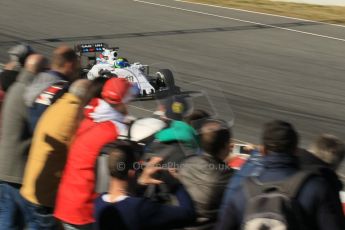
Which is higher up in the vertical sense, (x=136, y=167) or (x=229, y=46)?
(x=136, y=167)

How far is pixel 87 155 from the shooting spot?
14.2ft

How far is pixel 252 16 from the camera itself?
22.0 m

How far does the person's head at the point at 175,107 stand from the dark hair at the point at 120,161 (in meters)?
1.02

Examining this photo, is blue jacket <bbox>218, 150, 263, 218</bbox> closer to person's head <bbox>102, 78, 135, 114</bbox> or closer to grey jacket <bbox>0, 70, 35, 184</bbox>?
person's head <bbox>102, 78, 135, 114</bbox>

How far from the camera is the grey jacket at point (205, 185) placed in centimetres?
422

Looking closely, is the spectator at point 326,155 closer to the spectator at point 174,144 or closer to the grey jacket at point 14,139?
the spectator at point 174,144

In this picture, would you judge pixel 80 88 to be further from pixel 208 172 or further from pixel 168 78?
pixel 168 78

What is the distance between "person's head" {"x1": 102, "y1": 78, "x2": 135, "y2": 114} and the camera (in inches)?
175

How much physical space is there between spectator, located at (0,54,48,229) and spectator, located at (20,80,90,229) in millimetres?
232

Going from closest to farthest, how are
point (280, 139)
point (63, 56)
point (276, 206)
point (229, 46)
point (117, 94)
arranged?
point (276, 206), point (280, 139), point (117, 94), point (63, 56), point (229, 46)

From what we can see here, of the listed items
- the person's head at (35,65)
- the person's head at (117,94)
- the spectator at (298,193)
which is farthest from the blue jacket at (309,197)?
the person's head at (35,65)

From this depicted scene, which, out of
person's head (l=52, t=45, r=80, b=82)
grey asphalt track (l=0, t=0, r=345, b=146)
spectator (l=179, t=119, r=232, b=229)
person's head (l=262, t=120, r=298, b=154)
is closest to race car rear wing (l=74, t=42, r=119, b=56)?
grey asphalt track (l=0, t=0, r=345, b=146)

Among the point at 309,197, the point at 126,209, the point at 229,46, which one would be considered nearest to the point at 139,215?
the point at 126,209

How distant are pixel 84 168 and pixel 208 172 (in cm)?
74
